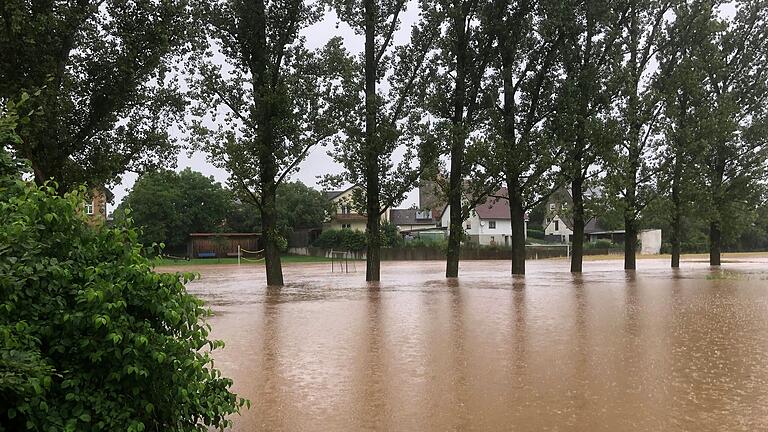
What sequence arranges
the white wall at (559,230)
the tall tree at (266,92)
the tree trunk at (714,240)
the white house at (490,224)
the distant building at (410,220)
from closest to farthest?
the tall tree at (266,92) < the tree trunk at (714,240) < the white house at (490,224) < the distant building at (410,220) < the white wall at (559,230)

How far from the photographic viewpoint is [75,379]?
3.14 meters

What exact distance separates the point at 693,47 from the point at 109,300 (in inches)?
1271

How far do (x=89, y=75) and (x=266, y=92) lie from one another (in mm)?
5858

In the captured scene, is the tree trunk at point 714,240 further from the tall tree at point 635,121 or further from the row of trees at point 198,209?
the row of trees at point 198,209

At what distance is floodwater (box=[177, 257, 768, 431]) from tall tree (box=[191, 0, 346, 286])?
6.55 metres

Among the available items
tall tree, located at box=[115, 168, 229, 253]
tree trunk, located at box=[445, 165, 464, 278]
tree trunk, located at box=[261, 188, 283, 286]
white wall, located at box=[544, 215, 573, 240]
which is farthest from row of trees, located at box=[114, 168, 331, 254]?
white wall, located at box=[544, 215, 573, 240]

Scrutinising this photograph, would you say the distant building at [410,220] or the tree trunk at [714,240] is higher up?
the distant building at [410,220]

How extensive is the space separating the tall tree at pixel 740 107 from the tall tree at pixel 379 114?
51.8ft

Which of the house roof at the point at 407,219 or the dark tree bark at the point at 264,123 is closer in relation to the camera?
the dark tree bark at the point at 264,123

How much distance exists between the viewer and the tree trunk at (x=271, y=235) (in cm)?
2056

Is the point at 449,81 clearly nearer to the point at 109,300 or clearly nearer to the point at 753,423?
the point at 753,423

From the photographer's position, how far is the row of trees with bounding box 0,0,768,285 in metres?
14.6

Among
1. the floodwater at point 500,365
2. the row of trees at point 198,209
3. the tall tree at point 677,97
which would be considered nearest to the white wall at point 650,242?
the row of trees at point 198,209

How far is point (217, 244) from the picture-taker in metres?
55.6
